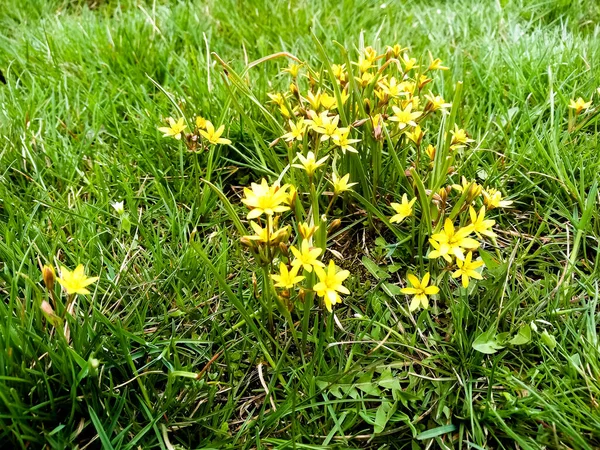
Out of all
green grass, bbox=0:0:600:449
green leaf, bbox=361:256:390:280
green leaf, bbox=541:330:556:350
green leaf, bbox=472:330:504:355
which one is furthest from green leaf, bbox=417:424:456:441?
green leaf, bbox=361:256:390:280

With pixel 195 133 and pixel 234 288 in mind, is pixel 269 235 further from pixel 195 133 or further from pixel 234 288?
pixel 195 133

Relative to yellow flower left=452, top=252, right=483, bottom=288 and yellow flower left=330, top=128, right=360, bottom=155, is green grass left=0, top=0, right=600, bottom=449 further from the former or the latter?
yellow flower left=330, top=128, right=360, bottom=155

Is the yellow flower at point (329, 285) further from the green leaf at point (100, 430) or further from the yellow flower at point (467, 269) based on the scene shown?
the green leaf at point (100, 430)

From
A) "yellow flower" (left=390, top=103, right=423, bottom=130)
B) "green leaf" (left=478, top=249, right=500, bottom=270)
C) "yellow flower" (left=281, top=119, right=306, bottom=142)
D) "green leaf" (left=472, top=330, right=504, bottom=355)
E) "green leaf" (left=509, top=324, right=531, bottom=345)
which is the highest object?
"yellow flower" (left=281, top=119, right=306, bottom=142)

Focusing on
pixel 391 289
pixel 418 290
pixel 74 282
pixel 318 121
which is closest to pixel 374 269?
pixel 391 289

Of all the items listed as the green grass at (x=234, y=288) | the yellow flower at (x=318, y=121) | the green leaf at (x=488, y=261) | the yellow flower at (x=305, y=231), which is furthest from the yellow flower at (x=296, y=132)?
the green leaf at (x=488, y=261)

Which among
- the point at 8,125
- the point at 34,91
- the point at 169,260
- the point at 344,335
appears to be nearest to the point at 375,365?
the point at 344,335
